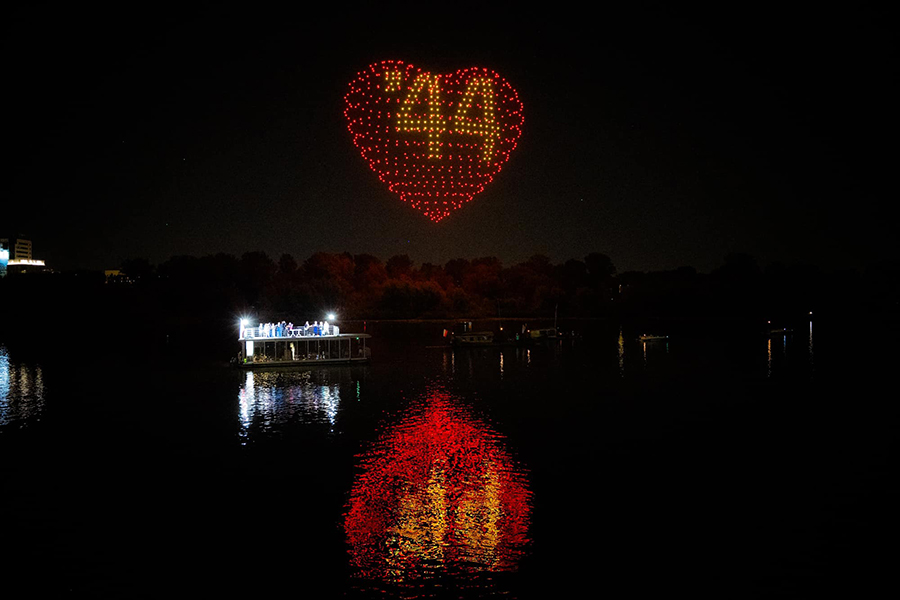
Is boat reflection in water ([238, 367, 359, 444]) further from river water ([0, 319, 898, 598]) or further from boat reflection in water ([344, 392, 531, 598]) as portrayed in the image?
boat reflection in water ([344, 392, 531, 598])

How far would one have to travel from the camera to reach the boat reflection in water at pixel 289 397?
35562 mm

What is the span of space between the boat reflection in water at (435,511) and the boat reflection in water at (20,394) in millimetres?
18049

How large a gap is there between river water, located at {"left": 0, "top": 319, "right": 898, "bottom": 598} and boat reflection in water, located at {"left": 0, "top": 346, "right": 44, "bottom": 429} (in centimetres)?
42

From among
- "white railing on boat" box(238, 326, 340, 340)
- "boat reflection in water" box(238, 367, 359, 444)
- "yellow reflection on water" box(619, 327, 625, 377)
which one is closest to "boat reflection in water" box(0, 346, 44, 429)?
"boat reflection in water" box(238, 367, 359, 444)

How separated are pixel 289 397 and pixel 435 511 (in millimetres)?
23069

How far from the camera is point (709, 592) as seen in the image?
17.0 meters

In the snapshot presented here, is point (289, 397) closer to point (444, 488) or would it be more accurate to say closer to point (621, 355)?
point (444, 488)

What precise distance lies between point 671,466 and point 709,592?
10664 mm

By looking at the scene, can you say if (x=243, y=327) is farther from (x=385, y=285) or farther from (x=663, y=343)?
(x=385, y=285)

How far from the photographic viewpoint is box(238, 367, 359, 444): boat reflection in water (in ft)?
A: 117

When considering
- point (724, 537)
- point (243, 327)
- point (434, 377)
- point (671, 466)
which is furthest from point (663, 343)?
point (724, 537)

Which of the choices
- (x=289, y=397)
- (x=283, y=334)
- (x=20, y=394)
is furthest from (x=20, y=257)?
(x=289, y=397)

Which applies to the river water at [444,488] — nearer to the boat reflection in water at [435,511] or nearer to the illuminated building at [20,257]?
the boat reflection in water at [435,511]

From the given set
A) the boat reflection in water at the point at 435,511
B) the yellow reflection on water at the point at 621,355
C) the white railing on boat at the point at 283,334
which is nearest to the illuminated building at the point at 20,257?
the white railing on boat at the point at 283,334
